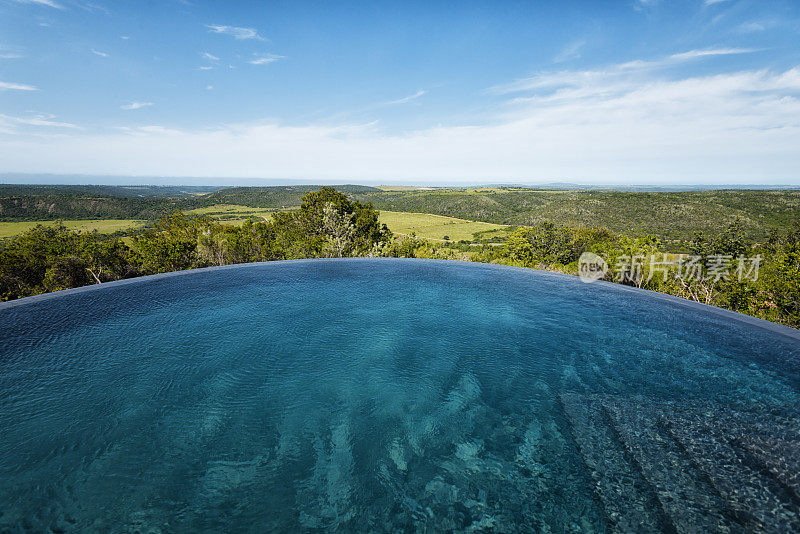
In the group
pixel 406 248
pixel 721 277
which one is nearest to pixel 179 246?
pixel 406 248

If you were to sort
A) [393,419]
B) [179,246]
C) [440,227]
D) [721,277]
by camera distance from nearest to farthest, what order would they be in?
1. [393,419]
2. [721,277]
3. [179,246]
4. [440,227]

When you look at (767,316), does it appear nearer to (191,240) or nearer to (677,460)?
(677,460)

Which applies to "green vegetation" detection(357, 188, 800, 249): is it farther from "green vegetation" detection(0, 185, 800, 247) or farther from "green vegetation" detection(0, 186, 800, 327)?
"green vegetation" detection(0, 186, 800, 327)

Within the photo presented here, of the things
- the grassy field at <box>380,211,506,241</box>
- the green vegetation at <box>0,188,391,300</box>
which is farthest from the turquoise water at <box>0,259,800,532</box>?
the grassy field at <box>380,211,506,241</box>

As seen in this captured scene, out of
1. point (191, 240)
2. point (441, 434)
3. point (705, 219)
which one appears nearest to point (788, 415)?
point (441, 434)

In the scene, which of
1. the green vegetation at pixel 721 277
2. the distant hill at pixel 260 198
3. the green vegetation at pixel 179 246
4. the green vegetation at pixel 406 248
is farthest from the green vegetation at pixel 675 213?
the distant hill at pixel 260 198

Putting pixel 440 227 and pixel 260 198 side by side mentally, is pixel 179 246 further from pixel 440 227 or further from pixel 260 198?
pixel 260 198
